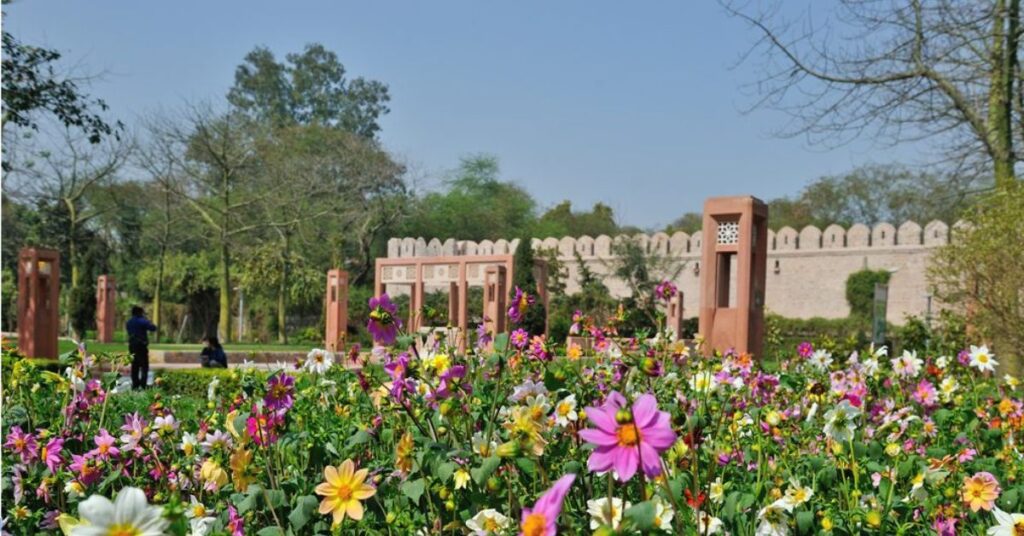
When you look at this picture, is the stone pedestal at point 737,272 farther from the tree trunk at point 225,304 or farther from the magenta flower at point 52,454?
the tree trunk at point 225,304

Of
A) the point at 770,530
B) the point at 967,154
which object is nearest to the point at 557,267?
the point at 967,154

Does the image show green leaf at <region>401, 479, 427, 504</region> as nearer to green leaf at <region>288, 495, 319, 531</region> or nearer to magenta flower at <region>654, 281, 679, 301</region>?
green leaf at <region>288, 495, 319, 531</region>

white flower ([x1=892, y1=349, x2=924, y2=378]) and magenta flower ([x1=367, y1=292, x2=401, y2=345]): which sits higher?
magenta flower ([x1=367, y1=292, x2=401, y2=345])

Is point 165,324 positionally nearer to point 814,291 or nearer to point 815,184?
point 814,291

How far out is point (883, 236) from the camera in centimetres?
2662

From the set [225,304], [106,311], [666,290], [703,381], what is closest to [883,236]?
[225,304]

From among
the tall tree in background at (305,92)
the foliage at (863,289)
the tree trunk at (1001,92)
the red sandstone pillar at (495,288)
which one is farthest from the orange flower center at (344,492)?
the tall tree in background at (305,92)

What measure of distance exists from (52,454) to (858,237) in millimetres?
27525

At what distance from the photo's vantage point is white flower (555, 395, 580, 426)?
1711 millimetres

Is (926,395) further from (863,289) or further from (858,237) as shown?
(858,237)

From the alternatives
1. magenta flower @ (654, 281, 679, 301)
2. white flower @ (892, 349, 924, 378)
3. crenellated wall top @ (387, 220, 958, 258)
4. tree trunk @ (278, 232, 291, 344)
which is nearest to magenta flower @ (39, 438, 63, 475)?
magenta flower @ (654, 281, 679, 301)

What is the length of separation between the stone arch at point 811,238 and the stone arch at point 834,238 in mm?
169

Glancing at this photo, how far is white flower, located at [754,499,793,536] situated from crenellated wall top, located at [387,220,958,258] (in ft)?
76.6

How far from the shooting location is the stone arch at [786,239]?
93.4 feet
